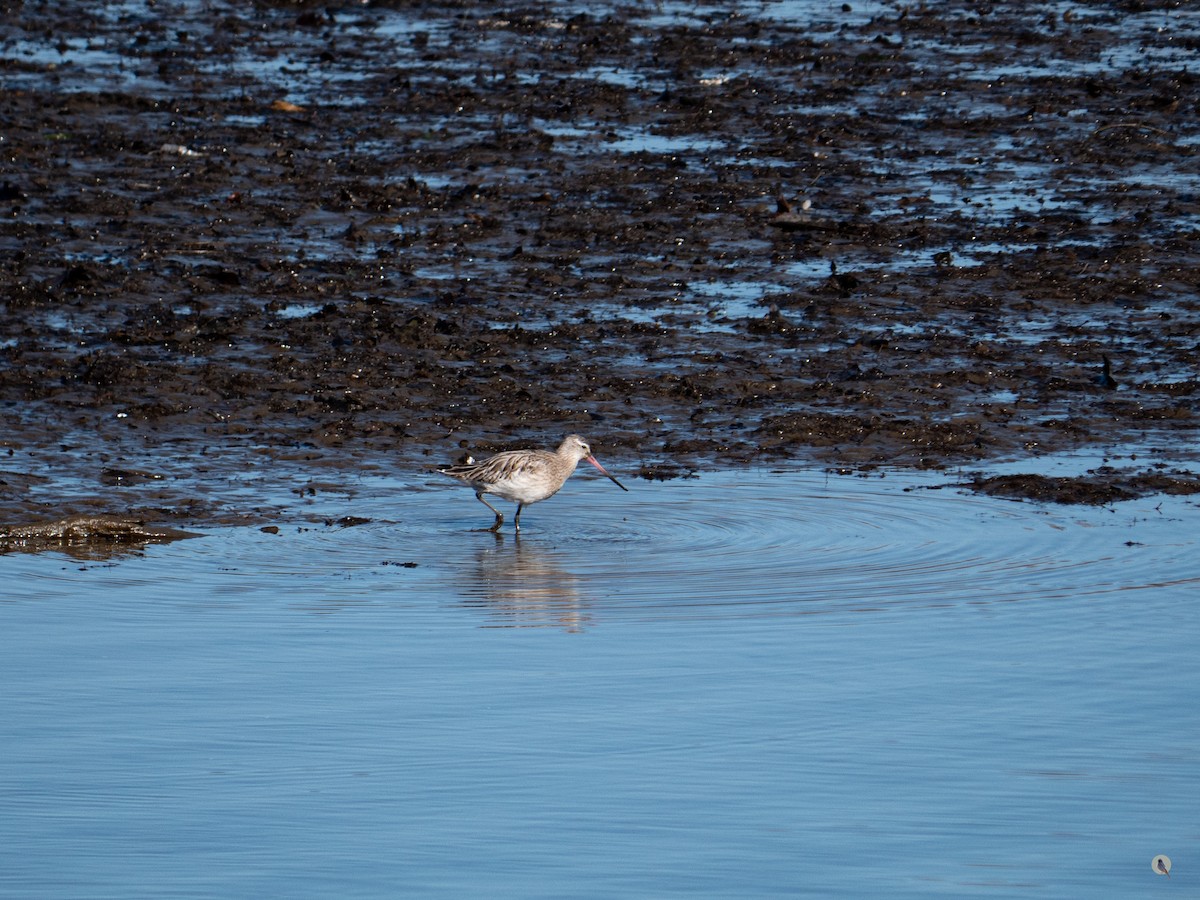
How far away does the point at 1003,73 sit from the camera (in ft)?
81.7

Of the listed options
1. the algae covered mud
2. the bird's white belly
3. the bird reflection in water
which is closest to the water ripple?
the bird reflection in water

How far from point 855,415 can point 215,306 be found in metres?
5.39

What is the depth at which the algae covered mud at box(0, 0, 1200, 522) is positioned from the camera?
13.6 metres

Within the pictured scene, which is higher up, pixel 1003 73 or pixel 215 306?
pixel 1003 73

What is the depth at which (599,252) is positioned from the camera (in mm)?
17734

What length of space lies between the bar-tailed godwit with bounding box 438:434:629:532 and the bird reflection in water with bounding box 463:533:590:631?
0.43 m

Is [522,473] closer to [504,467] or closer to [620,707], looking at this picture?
[504,467]

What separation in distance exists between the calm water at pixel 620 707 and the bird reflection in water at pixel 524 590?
1.4 inches

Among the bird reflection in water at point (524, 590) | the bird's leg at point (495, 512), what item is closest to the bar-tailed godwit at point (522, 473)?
the bird's leg at point (495, 512)

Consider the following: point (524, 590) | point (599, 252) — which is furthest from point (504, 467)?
point (599, 252)

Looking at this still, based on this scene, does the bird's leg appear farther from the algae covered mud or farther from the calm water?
the algae covered mud

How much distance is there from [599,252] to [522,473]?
19.7 ft

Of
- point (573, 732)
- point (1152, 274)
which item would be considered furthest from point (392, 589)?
point (1152, 274)

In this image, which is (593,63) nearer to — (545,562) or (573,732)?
(545,562)
